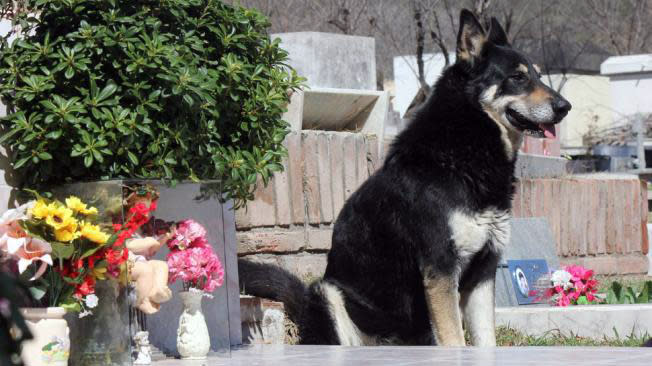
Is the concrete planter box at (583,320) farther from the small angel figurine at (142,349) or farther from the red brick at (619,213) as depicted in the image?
the red brick at (619,213)

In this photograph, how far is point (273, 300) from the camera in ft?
21.2

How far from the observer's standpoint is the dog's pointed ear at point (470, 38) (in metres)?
5.92

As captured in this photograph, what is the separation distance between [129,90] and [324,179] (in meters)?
3.52

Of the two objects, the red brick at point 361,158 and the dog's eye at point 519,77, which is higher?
the dog's eye at point 519,77

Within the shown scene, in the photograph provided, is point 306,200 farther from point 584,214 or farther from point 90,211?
point 584,214

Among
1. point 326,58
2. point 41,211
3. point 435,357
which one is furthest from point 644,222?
point 41,211

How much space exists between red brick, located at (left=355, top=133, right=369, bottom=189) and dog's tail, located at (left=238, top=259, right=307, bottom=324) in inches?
82.6

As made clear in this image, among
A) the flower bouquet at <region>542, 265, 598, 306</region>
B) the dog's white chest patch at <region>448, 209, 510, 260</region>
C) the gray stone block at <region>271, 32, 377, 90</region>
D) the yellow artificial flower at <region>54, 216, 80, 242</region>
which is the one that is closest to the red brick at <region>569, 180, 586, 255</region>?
the flower bouquet at <region>542, 265, 598, 306</region>

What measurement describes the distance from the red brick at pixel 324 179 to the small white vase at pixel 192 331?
297 cm

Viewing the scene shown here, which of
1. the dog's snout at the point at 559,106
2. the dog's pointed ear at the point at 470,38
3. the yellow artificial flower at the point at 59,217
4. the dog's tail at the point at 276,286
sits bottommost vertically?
the dog's tail at the point at 276,286

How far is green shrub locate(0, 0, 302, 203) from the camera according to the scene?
4562 millimetres

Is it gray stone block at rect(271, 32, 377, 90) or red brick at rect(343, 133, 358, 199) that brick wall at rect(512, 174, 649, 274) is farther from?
red brick at rect(343, 133, 358, 199)

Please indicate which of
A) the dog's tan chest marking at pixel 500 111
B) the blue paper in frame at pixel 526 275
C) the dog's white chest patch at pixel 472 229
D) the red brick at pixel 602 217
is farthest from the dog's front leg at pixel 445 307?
the red brick at pixel 602 217

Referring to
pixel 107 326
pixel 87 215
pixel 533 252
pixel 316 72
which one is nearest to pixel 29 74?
pixel 87 215
